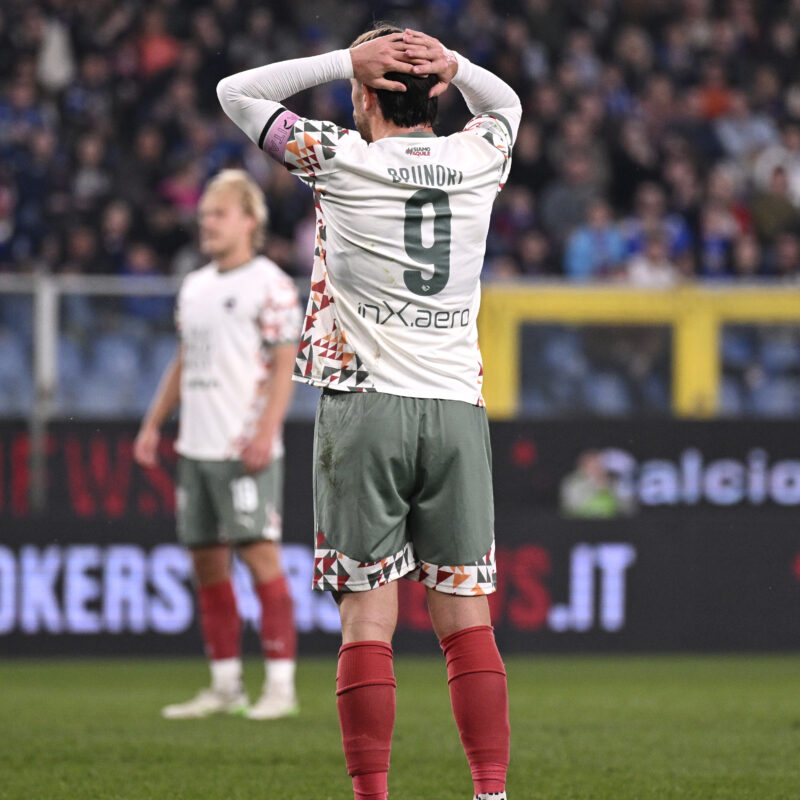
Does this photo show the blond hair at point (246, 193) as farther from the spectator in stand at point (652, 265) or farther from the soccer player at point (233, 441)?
the spectator in stand at point (652, 265)

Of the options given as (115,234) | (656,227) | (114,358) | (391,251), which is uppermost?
(656,227)

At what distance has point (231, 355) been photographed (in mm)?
7211

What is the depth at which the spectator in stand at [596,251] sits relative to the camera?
1237 cm

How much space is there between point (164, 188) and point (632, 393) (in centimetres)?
461

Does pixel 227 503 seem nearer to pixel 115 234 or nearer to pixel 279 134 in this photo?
pixel 279 134

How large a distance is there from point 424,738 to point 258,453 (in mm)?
1464

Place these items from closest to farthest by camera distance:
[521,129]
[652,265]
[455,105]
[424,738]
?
1. [424,738]
2. [652,265]
3. [521,129]
4. [455,105]

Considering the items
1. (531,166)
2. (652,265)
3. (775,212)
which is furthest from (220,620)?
(775,212)

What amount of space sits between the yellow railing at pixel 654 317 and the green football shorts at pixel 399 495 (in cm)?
635

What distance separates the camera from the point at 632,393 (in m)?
10.6

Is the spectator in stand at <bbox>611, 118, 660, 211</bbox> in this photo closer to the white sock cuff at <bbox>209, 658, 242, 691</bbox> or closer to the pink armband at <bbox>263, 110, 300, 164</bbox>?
the white sock cuff at <bbox>209, 658, 242, 691</bbox>

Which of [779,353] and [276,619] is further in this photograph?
[779,353]

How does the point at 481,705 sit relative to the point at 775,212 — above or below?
below

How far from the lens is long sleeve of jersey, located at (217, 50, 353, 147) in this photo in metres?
4.12
